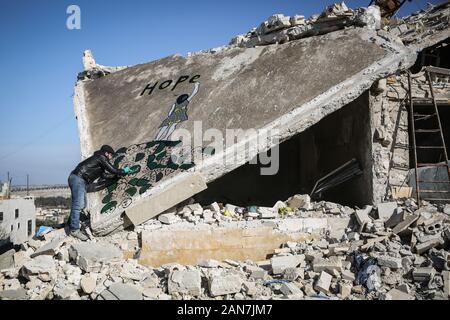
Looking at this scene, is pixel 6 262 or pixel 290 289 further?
pixel 6 262

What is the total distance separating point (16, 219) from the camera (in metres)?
27.8

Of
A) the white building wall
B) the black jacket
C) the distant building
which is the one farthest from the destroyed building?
the white building wall

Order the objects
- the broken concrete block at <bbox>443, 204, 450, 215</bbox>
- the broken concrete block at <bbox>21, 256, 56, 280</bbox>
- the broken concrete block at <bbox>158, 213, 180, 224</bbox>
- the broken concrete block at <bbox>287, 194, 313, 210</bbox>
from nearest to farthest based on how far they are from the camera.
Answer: the broken concrete block at <bbox>21, 256, 56, 280</bbox>
the broken concrete block at <bbox>158, 213, 180, 224</bbox>
the broken concrete block at <bbox>443, 204, 450, 215</bbox>
the broken concrete block at <bbox>287, 194, 313, 210</bbox>

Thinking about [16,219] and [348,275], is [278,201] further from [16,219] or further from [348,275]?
[16,219]

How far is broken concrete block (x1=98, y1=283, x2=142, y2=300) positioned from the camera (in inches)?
167

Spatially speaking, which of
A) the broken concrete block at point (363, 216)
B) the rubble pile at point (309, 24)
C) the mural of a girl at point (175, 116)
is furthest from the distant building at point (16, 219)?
the broken concrete block at point (363, 216)

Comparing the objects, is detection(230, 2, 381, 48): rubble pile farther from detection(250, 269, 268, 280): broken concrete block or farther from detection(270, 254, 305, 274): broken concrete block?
detection(250, 269, 268, 280): broken concrete block

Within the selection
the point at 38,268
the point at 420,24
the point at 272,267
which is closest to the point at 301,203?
the point at 272,267

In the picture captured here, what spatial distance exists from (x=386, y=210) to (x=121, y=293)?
417 cm

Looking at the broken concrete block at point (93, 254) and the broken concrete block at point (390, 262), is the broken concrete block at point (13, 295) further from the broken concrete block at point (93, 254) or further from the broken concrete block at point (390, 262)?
the broken concrete block at point (390, 262)

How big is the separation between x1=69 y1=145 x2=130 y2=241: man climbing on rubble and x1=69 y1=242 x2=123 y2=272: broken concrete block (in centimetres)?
56

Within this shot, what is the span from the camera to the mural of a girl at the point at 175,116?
22.8 ft
